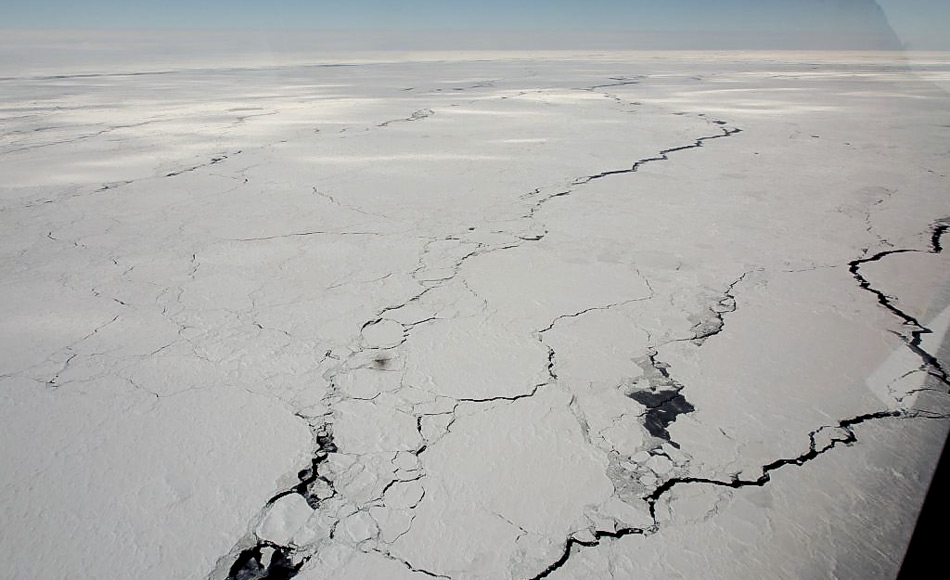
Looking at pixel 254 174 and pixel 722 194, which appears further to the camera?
pixel 254 174

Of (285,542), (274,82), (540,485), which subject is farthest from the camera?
(274,82)

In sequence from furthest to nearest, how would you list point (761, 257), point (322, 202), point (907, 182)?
point (907, 182), point (322, 202), point (761, 257)

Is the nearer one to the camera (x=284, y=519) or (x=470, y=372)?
(x=284, y=519)

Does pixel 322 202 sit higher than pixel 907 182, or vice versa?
pixel 907 182

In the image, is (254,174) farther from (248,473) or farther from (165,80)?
(165,80)

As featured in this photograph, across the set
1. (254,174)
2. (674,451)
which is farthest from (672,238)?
(254,174)

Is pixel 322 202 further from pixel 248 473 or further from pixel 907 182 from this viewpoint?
pixel 907 182

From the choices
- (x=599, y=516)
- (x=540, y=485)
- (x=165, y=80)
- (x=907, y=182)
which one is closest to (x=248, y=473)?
(x=540, y=485)
